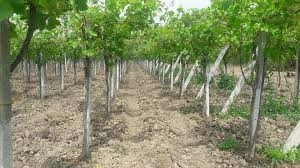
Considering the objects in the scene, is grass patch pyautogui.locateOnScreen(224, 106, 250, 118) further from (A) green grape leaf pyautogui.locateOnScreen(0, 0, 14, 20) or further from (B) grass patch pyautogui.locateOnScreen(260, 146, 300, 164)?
(A) green grape leaf pyautogui.locateOnScreen(0, 0, 14, 20)

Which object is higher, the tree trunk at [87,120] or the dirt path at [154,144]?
the tree trunk at [87,120]

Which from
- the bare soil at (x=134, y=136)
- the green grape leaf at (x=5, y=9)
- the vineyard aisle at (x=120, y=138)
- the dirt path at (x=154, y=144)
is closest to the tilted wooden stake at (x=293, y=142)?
the bare soil at (x=134, y=136)

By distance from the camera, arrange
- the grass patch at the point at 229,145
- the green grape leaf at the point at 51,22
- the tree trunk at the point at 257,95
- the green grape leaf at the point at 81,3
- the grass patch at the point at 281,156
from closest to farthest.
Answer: the green grape leaf at the point at 81,3 < the green grape leaf at the point at 51,22 < the tree trunk at the point at 257,95 < the grass patch at the point at 281,156 < the grass patch at the point at 229,145

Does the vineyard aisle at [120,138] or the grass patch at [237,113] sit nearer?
the vineyard aisle at [120,138]

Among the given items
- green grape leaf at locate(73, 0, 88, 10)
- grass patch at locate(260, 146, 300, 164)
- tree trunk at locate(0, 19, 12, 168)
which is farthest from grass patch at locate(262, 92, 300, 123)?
green grape leaf at locate(73, 0, 88, 10)

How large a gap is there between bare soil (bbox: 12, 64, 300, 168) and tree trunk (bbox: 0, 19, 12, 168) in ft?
18.7

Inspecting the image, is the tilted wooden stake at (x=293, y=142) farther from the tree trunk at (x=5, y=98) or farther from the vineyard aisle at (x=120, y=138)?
the tree trunk at (x=5, y=98)

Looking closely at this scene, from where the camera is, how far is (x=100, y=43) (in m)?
9.62

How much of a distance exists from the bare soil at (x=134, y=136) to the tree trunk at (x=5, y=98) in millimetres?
5702

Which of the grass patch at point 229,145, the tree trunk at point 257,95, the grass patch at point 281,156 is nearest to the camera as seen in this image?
the tree trunk at point 257,95

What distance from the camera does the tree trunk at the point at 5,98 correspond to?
2342 millimetres

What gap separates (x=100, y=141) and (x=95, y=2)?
327 cm

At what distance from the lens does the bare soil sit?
8.49m

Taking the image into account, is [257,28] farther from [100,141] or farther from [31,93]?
[31,93]
